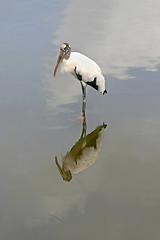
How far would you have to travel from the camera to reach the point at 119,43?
41.8 feet

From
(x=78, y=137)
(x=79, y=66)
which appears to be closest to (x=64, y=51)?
(x=79, y=66)

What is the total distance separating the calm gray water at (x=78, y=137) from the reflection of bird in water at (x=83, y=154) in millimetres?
55

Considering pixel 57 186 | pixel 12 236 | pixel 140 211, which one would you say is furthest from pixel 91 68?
pixel 12 236

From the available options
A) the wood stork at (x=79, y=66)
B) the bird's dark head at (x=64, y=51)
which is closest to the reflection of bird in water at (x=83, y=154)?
the wood stork at (x=79, y=66)

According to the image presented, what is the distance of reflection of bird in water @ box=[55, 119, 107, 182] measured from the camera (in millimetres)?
6468

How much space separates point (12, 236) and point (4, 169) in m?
1.62

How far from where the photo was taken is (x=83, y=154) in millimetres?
6910

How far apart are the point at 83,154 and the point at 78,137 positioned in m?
0.59

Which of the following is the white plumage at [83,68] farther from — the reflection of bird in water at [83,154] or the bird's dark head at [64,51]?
the reflection of bird in water at [83,154]

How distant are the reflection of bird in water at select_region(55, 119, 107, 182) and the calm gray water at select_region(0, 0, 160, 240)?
0.18 feet

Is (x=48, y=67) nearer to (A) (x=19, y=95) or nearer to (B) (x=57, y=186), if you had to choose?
(A) (x=19, y=95)

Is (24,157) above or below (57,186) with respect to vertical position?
above

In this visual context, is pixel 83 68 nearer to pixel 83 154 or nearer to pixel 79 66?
pixel 79 66

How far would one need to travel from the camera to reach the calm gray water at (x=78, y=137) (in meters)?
5.29
